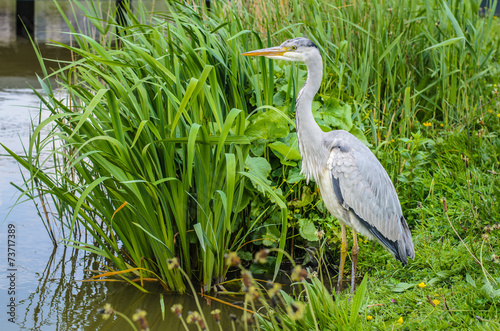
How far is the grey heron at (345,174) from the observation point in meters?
3.02

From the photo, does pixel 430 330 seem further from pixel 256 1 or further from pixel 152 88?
pixel 256 1

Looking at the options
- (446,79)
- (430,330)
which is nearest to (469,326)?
(430,330)

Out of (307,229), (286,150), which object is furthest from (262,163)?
(307,229)

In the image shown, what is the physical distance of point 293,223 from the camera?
133 inches

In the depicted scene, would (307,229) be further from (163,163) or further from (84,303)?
(84,303)

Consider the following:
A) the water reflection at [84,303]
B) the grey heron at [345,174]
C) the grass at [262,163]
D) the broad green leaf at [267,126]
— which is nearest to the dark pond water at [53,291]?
the water reflection at [84,303]

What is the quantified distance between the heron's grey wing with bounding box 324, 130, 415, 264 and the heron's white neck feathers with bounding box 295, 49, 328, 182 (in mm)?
66

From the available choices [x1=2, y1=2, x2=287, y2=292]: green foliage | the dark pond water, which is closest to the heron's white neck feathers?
[x1=2, y1=2, x2=287, y2=292]: green foliage

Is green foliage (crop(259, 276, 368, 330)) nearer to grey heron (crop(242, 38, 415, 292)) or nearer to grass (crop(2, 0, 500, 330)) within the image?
grass (crop(2, 0, 500, 330))

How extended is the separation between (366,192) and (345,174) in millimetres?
168

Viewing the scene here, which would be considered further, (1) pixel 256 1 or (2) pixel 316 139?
(1) pixel 256 1

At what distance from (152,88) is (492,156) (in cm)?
244

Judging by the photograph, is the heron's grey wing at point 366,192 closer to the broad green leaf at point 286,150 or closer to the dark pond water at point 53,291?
the broad green leaf at point 286,150

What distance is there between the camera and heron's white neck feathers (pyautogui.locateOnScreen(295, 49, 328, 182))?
3.05 m
